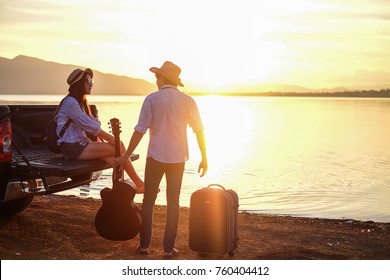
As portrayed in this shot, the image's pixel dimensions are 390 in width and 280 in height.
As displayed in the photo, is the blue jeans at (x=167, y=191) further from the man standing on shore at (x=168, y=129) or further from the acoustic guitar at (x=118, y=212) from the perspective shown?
the acoustic guitar at (x=118, y=212)

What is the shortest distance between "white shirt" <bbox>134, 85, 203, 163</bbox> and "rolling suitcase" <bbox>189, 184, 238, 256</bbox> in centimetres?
61

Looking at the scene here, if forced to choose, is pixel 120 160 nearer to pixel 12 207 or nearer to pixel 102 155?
pixel 102 155

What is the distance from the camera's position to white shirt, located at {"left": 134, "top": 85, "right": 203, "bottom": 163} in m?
7.09

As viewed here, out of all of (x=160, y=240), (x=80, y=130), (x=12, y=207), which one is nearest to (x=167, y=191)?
(x=160, y=240)

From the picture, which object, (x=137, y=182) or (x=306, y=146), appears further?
(x=306, y=146)

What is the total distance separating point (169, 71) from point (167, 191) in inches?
51.2

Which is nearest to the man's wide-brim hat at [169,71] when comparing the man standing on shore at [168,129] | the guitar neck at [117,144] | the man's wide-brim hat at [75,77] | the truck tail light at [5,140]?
the man standing on shore at [168,129]

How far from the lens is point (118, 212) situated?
7.73 m

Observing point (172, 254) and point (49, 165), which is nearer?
point (49, 165)

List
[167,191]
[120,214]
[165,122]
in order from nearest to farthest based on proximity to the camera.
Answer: [165,122] → [167,191] → [120,214]

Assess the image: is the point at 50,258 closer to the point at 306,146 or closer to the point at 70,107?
the point at 70,107

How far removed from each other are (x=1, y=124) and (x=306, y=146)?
3258 centimetres

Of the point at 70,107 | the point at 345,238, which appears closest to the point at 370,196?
the point at 345,238

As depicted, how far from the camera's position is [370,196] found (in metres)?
18.2
